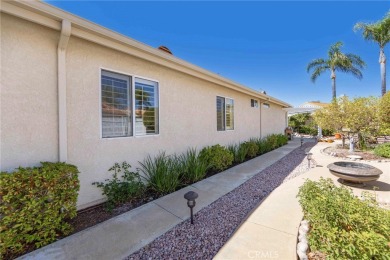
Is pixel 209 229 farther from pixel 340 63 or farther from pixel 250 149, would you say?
pixel 340 63

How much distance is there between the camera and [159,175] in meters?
4.72

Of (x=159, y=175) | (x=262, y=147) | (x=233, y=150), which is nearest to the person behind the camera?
(x=159, y=175)

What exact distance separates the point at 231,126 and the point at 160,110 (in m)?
4.95

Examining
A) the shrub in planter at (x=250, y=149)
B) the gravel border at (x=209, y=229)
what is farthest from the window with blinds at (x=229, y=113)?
the gravel border at (x=209, y=229)

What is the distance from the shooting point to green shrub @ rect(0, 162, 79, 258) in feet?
7.91

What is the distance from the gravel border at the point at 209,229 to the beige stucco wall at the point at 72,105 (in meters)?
2.16

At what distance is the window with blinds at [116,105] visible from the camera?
4207 mm

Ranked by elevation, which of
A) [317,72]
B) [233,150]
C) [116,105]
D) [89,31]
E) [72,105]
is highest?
[317,72]

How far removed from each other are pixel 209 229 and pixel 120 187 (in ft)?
7.41

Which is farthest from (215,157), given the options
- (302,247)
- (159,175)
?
(302,247)

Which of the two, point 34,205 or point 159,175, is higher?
point 34,205

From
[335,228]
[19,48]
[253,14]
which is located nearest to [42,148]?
[19,48]

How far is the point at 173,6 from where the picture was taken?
738 cm

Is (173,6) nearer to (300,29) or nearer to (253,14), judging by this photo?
(253,14)
